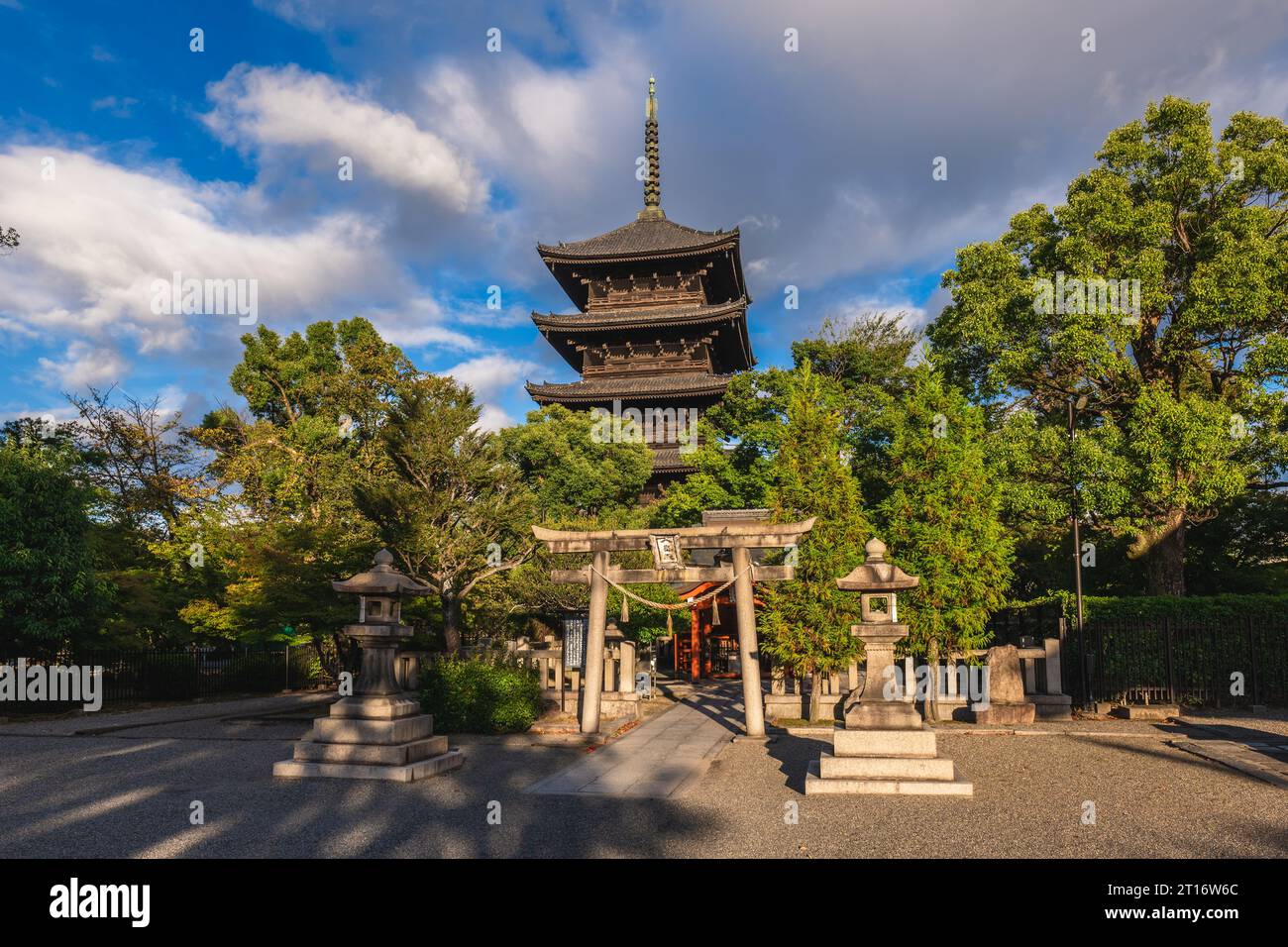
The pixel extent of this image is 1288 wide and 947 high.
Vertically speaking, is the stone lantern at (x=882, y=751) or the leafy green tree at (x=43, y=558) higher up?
the leafy green tree at (x=43, y=558)

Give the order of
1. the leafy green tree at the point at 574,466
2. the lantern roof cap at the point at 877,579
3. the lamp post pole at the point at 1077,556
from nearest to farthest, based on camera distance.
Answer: the lantern roof cap at the point at 877,579, the lamp post pole at the point at 1077,556, the leafy green tree at the point at 574,466

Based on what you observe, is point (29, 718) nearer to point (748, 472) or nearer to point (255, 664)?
point (255, 664)

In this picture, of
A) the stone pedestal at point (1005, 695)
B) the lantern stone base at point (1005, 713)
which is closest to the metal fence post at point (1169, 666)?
the stone pedestal at point (1005, 695)

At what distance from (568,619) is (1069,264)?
15422 mm

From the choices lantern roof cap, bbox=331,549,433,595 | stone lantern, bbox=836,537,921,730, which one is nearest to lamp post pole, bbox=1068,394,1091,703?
stone lantern, bbox=836,537,921,730

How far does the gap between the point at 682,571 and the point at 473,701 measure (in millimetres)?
4759

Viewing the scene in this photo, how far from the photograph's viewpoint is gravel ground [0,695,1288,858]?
287 inches

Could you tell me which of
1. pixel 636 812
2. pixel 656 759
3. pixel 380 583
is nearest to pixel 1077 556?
pixel 656 759

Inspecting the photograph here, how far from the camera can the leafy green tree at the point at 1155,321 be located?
1748cm

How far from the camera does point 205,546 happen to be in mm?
23469

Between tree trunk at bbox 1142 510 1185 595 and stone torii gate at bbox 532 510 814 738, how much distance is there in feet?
36.0

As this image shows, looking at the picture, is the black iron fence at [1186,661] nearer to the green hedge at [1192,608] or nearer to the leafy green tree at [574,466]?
the green hedge at [1192,608]

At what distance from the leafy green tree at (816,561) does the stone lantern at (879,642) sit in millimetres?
4496

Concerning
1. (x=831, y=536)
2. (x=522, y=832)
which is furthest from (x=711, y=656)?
(x=522, y=832)
